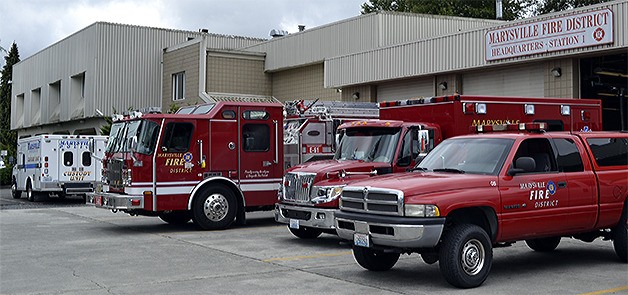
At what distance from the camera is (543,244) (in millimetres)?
12523

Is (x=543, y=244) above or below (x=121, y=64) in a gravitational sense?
below

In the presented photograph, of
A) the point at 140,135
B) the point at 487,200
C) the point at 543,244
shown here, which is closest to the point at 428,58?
the point at 140,135

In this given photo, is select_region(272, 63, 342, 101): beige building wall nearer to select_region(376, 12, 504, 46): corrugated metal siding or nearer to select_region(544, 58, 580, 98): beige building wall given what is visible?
select_region(376, 12, 504, 46): corrugated metal siding

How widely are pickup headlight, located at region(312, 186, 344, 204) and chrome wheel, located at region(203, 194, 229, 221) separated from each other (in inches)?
155

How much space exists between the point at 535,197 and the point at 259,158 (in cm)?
839

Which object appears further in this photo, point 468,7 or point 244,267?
point 468,7

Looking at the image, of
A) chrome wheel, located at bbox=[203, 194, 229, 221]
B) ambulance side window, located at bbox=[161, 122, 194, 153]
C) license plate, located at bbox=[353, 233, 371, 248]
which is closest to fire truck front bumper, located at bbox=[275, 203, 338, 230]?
chrome wheel, located at bbox=[203, 194, 229, 221]

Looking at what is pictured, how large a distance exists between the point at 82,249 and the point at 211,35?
33103 millimetres

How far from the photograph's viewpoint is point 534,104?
14.9 metres

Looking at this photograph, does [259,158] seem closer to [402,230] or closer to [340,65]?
[402,230]

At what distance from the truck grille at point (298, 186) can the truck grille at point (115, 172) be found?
165 inches

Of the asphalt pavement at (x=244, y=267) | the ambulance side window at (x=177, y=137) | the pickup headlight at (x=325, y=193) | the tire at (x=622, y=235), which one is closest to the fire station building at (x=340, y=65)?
the asphalt pavement at (x=244, y=267)

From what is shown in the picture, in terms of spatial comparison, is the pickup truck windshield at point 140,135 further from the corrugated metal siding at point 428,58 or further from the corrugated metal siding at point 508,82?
the corrugated metal siding at point 508,82

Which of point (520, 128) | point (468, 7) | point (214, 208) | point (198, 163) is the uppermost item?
point (468, 7)
